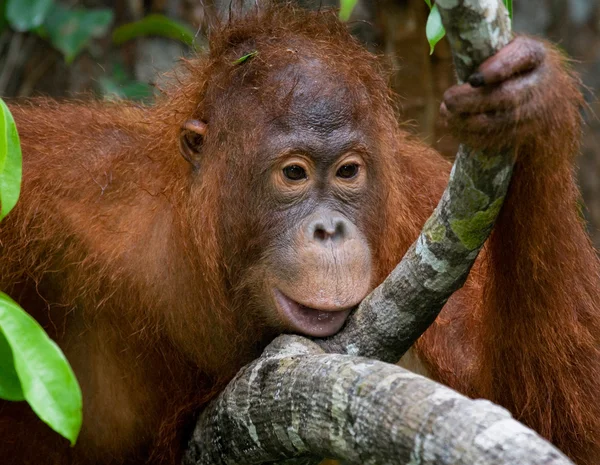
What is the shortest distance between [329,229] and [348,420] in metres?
1.13

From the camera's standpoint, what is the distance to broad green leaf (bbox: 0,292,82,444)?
9.23ft

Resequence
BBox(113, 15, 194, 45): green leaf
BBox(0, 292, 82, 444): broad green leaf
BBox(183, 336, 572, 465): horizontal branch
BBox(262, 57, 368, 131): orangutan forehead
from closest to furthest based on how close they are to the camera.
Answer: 1. BBox(183, 336, 572, 465): horizontal branch
2. BBox(0, 292, 82, 444): broad green leaf
3. BBox(262, 57, 368, 131): orangutan forehead
4. BBox(113, 15, 194, 45): green leaf

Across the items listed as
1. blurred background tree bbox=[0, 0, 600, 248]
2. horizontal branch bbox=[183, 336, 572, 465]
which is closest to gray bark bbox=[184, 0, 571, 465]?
horizontal branch bbox=[183, 336, 572, 465]

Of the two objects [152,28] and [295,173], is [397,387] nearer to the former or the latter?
[295,173]

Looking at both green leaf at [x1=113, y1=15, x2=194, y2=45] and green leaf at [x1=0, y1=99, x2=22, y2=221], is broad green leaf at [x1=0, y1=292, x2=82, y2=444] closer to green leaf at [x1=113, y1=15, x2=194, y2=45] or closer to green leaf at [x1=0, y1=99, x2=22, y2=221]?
green leaf at [x1=0, y1=99, x2=22, y2=221]

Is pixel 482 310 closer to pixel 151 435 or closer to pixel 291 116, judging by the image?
pixel 291 116

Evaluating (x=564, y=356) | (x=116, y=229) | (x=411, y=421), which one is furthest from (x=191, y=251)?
(x=411, y=421)

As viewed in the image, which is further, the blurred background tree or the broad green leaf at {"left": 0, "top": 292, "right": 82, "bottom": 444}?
the blurred background tree

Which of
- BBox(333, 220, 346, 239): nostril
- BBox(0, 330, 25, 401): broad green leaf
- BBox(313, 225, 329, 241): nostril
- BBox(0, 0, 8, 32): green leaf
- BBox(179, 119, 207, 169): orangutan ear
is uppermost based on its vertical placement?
BBox(0, 0, 8, 32): green leaf

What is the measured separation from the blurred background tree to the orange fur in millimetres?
3104

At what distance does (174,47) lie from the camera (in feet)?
29.2

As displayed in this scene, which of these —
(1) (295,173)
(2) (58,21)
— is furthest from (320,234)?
(2) (58,21)

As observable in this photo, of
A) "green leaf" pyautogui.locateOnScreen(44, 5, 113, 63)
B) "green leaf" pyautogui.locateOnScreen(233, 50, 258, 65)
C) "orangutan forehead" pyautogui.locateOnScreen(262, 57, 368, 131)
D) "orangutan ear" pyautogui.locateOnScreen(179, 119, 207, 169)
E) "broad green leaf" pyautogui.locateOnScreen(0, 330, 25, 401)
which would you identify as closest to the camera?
"broad green leaf" pyautogui.locateOnScreen(0, 330, 25, 401)

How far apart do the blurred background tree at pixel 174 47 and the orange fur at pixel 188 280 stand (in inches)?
122
